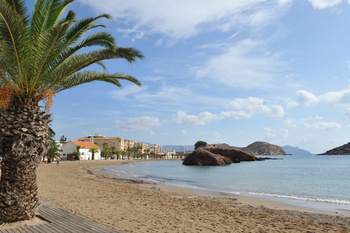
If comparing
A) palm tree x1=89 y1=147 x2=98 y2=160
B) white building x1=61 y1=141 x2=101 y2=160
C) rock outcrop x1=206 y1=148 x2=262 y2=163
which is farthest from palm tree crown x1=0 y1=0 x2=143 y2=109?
palm tree x1=89 y1=147 x2=98 y2=160

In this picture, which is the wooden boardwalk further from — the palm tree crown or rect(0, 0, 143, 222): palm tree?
the palm tree crown

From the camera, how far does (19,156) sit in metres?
6.58

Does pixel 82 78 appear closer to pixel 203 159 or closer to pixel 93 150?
pixel 203 159

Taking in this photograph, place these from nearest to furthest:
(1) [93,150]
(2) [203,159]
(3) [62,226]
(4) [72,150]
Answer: (3) [62,226] → (2) [203,159] → (4) [72,150] → (1) [93,150]

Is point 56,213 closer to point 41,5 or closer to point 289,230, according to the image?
point 41,5

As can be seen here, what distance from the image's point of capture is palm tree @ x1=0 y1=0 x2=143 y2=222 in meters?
6.55

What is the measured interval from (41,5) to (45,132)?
3.83 metres

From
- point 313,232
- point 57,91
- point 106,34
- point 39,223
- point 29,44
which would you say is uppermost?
point 106,34

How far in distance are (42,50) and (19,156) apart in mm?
3091

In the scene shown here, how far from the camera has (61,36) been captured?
275 inches

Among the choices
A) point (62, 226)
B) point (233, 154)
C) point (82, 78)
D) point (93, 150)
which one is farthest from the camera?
point (93, 150)

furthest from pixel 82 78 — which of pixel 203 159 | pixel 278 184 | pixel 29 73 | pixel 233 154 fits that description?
pixel 233 154

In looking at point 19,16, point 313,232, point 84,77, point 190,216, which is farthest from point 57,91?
point 313,232

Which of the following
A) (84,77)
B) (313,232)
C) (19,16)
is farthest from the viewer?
(84,77)
